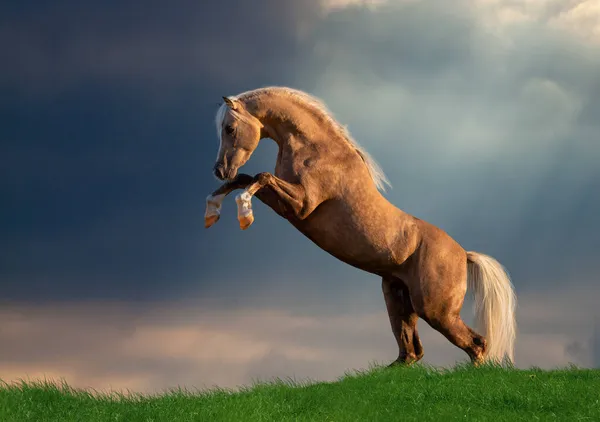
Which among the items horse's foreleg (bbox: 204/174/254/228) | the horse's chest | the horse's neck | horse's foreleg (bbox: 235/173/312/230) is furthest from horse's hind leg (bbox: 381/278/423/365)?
horse's foreleg (bbox: 204/174/254/228)

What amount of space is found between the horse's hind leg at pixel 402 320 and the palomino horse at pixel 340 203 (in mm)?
59

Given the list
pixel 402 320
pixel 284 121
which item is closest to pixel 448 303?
pixel 402 320

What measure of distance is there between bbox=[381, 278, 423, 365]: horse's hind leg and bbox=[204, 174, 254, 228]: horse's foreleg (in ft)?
6.74

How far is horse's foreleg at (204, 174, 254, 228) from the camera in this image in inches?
305

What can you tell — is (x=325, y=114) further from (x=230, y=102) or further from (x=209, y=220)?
(x=209, y=220)

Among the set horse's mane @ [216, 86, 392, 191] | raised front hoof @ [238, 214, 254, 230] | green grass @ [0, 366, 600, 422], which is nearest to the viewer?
green grass @ [0, 366, 600, 422]

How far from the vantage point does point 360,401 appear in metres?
6.75

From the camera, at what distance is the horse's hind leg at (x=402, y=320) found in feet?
28.8

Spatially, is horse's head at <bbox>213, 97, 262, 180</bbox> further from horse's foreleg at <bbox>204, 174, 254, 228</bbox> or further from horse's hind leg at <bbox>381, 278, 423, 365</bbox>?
horse's hind leg at <bbox>381, 278, 423, 365</bbox>

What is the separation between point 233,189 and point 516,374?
3.34 metres

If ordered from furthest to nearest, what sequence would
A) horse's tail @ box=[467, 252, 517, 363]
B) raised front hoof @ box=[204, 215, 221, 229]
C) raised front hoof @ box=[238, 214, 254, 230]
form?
horse's tail @ box=[467, 252, 517, 363], raised front hoof @ box=[204, 215, 221, 229], raised front hoof @ box=[238, 214, 254, 230]

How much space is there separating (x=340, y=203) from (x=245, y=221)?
1.11 meters

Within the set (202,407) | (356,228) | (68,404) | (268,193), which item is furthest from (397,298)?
(68,404)

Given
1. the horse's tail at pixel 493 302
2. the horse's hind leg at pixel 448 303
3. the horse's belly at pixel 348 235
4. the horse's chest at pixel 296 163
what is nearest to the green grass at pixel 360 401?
the horse's hind leg at pixel 448 303
